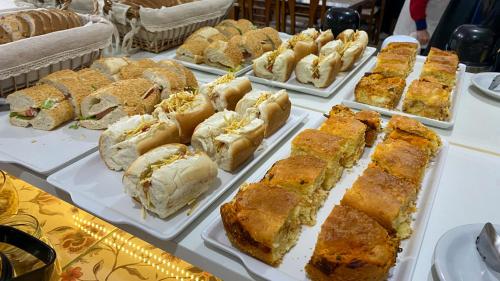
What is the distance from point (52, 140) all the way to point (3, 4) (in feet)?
7.04

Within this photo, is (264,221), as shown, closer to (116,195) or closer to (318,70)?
(116,195)

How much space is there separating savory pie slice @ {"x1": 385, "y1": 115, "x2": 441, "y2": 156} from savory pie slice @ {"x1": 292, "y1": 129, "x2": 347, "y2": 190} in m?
0.25

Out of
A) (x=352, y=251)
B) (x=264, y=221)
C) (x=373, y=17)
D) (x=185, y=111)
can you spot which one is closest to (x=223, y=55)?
(x=185, y=111)

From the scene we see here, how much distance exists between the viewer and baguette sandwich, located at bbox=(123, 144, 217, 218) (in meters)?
1.16

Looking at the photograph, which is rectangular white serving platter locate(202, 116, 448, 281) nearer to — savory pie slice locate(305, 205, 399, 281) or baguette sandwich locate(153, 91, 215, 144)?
savory pie slice locate(305, 205, 399, 281)

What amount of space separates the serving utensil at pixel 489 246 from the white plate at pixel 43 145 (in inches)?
53.1

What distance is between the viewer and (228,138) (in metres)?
1.38

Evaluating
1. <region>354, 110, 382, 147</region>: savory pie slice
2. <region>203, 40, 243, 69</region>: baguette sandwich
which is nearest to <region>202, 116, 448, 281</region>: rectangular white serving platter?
<region>354, 110, 382, 147</region>: savory pie slice

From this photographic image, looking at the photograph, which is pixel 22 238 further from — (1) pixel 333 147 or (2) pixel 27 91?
(1) pixel 333 147

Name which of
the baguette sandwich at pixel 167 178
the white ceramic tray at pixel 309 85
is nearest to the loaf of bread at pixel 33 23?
the white ceramic tray at pixel 309 85

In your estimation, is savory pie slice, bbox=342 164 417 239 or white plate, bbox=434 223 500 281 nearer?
white plate, bbox=434 223 500 281

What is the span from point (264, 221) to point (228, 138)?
1.35 ft

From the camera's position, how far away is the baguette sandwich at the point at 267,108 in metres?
1.57

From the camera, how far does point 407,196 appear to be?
115 cm
